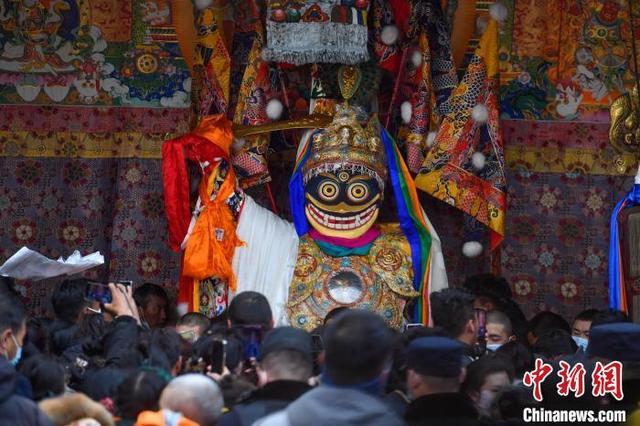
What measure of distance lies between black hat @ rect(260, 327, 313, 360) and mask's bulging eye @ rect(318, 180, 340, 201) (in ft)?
15.8

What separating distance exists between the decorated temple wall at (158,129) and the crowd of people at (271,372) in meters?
4.18

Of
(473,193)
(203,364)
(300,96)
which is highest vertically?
(300,96)

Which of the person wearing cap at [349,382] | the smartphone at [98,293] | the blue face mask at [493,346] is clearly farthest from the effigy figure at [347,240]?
the person wearing cap at [349,382]

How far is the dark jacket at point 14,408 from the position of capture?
6365mm

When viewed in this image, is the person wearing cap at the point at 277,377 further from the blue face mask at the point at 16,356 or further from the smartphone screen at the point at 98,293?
the smartphone screen at the point at 98,293

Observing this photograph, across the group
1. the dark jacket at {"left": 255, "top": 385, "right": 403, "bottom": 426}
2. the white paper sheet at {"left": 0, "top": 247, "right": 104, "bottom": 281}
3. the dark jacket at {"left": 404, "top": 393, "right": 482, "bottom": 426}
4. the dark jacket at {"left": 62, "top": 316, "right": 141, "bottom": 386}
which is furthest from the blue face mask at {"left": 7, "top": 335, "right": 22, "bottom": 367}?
the white paper sheet at {"left": 0, "top": 247, "right": 104, "bottom": 281}

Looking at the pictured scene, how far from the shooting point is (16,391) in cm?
682

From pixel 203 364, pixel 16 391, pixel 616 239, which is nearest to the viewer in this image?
pixel 16 391

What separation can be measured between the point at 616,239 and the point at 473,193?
1.34 meters

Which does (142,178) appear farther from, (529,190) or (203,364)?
(203,364)

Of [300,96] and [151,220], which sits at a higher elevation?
[300,96]

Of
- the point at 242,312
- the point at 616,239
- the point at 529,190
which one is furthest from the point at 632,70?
the point at 242,312

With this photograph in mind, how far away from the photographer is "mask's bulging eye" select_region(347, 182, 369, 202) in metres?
11.9

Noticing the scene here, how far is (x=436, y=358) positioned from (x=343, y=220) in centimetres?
519
